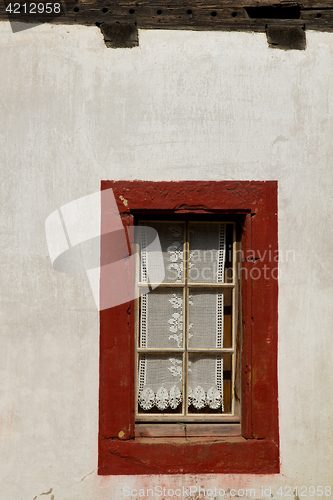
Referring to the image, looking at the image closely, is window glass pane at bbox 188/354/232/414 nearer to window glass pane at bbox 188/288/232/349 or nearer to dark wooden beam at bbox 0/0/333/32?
window glass pane at bbox 188/288/232/349

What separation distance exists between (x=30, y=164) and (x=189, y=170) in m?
1.07

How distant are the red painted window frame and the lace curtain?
17cm

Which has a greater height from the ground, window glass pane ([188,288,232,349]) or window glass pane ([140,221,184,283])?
window glass pane ([140,221,184,283])

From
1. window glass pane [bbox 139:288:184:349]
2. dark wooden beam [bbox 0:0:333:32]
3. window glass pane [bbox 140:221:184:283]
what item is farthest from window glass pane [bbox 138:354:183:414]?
dark wooden beam [bbox 0:0:333:32]

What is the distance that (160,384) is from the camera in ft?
9.56

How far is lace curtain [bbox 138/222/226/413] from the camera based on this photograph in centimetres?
292

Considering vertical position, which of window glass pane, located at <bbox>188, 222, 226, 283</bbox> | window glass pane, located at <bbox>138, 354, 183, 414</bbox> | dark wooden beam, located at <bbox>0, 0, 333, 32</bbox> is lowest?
window glass pane, located at <bbox>138, 354, 183, 414</bbox>

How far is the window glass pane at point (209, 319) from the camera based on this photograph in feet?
9.67

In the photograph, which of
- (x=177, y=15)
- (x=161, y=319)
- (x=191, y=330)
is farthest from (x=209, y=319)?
(x=177, y=15)

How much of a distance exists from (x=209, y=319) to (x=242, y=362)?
0.36m

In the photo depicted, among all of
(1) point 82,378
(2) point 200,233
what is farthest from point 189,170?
(1) point 82,378

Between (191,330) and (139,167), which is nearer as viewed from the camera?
(139,167)

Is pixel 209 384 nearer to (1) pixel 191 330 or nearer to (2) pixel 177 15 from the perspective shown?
(1) pixel 191 330

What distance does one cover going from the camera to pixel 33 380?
2.76 meters
